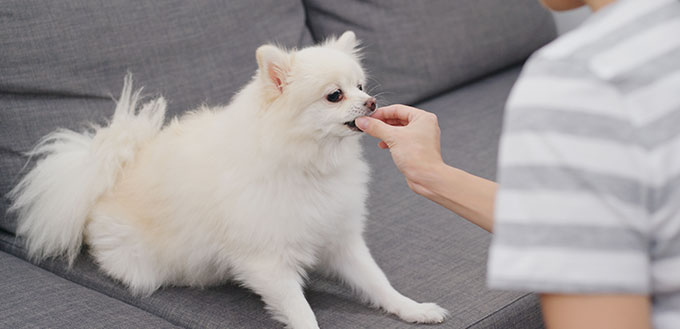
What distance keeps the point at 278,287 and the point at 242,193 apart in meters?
0.18

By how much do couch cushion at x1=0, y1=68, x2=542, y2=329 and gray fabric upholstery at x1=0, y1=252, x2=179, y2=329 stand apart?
0.04m

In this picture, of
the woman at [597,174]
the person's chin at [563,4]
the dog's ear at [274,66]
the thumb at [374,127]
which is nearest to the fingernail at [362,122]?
the thumb at [374,127]

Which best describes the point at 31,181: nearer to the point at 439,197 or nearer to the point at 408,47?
the point at 439,197

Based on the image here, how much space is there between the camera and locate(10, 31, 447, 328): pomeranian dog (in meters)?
1.19

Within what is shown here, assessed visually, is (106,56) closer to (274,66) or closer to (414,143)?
(274,66)

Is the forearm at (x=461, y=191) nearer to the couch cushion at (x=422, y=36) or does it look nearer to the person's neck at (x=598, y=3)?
the person's neck at (x=598, y=3)

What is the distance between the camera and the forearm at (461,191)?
0.81 meters

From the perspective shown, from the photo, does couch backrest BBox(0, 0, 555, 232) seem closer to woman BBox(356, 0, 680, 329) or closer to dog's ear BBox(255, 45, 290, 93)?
dog's ear BBox(255, 45, 290, 93)

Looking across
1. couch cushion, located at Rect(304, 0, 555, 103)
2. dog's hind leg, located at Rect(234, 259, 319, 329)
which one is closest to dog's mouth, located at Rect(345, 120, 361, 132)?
dog's hind leg, located at Rect(234, 259, 319, 329)

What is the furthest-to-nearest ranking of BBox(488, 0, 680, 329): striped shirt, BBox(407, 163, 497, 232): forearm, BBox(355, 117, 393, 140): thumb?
BBox(355, 117, 393, 140): thumb → BBox(407, 163, 497, 232): forearm → BBox(488, 0, 680, 329): striped shirt

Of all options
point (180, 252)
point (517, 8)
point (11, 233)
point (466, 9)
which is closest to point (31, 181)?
point (11, 233)

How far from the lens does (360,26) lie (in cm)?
201

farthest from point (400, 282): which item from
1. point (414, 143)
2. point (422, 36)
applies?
point (422, 36)

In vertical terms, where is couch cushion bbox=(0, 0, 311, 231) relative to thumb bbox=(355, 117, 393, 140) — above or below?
above
